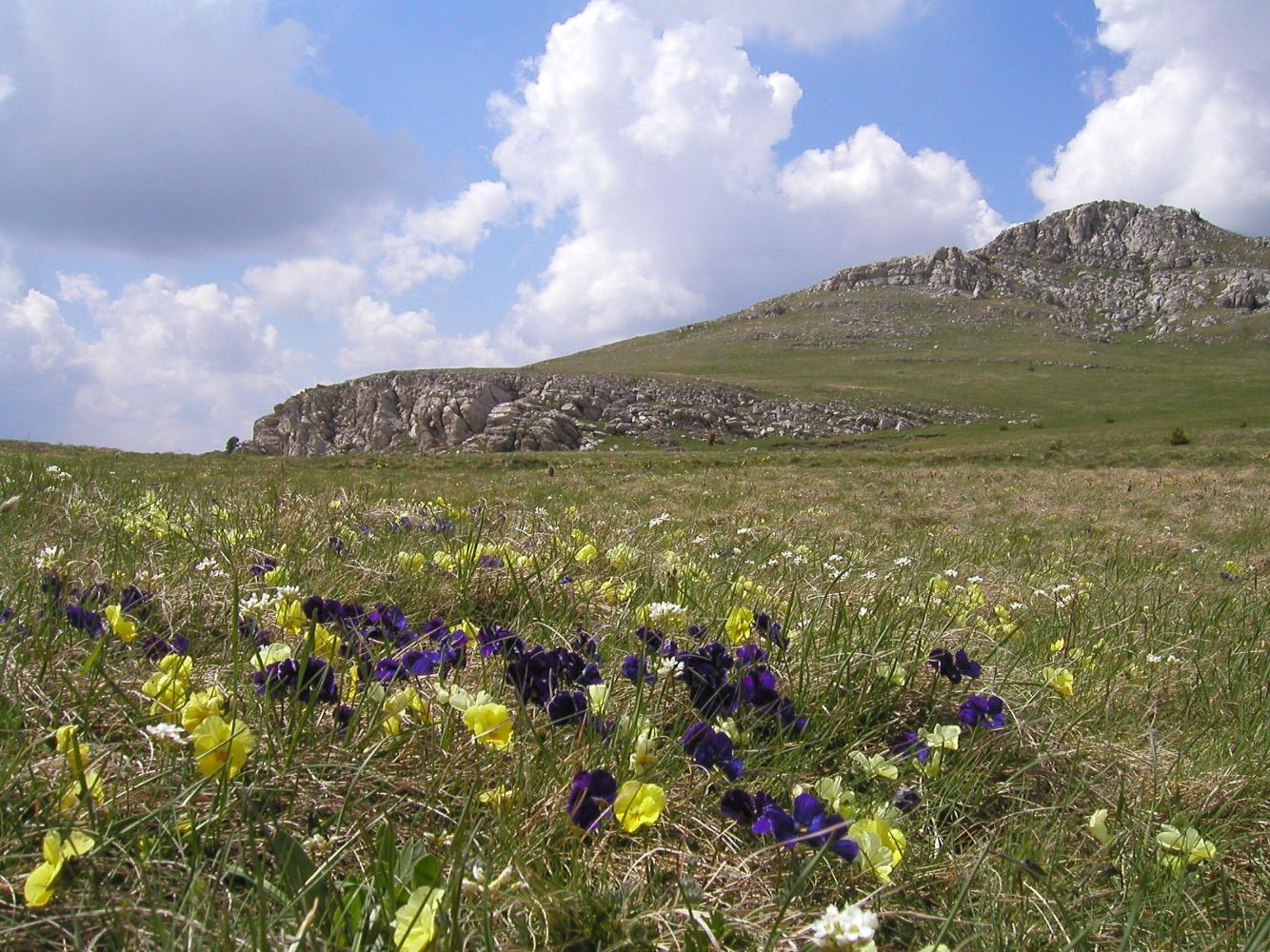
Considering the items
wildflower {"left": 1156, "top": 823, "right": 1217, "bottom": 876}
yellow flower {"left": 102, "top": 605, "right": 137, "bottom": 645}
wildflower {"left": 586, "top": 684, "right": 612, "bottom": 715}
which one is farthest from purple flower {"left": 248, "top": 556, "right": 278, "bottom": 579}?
wildflower {"left": 1156, "top": 823, "right": 1217, "bottom": 876}

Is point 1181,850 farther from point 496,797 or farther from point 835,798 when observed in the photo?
point 496,797

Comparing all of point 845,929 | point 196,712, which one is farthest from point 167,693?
point 845,929

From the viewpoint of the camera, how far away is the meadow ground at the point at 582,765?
1390 millimetres

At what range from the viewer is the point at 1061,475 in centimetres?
2452

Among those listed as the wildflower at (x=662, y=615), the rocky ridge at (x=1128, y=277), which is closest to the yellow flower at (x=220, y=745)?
the wildflower at (x=662, y=615)

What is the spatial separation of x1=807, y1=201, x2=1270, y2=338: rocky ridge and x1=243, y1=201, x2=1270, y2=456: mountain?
525mm

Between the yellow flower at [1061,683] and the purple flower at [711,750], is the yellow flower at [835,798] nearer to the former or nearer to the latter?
the purple flower at [711,750]

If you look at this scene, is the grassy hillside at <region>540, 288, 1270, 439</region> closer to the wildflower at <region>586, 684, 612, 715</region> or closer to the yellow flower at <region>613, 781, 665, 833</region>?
the wildflower at <region>586, 684, 612, 715</region>

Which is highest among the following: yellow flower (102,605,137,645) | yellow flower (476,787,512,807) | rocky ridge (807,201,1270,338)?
rocky ridge (807,201,1270,338)

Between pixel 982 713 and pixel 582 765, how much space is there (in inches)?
46.5

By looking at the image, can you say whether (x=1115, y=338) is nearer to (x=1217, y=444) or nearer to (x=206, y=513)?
(x=1217, y=444)

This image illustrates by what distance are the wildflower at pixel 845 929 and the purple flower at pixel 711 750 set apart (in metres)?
0.58

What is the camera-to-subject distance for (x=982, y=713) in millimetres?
2262

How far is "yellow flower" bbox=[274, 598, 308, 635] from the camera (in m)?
2.38
